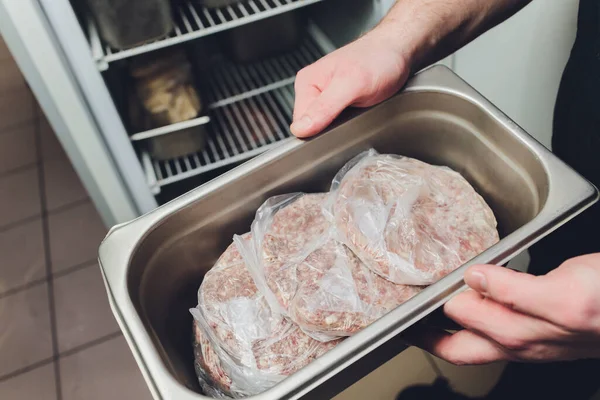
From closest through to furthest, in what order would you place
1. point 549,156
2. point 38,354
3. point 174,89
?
point 549,156 → point 174,89 → point 38,354

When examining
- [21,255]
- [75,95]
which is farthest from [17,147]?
[75,95]

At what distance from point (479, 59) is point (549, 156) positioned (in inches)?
24.0

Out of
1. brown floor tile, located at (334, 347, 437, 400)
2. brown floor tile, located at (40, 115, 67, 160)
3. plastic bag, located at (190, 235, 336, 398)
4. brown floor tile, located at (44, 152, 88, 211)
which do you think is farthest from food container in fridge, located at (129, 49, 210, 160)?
brown floor tile, located at (40, 115, 67, 160)

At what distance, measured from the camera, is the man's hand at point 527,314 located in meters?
0.50

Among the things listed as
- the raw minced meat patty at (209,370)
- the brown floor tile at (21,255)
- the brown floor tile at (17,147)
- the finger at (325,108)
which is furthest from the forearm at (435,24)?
the brown floor tile at (17,147)

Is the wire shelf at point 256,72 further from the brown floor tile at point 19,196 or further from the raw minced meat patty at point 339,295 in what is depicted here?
the brown floor tile at point 19,196

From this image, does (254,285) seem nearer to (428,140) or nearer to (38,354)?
(428,140)

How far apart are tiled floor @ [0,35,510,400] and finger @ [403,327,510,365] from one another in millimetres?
1076

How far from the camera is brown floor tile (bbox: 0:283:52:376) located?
152 cm

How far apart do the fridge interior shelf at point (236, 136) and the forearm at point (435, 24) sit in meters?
0.47

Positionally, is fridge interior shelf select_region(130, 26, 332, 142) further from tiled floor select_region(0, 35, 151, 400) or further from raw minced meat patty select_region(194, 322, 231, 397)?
tiled floor select_region(0, 35, 151, 400)

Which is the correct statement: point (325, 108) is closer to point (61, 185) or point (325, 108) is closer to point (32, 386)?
point (32, 386)

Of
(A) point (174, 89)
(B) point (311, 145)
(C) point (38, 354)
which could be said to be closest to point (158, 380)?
(B) point (311, 145)

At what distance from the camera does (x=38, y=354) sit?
153cm
